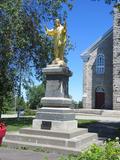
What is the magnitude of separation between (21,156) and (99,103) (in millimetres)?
37221

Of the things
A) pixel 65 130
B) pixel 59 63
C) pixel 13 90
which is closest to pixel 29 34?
pixel 13 90

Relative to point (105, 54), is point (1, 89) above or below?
below

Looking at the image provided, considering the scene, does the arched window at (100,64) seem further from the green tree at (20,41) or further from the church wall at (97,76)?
the green tree at (20,41)

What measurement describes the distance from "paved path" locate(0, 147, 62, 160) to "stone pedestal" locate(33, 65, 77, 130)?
2250mm

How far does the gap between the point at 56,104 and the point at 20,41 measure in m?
11.3

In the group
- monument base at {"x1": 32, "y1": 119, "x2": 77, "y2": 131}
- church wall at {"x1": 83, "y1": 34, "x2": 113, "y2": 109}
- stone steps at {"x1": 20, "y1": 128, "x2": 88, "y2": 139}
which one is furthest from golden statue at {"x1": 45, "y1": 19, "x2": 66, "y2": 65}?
church wall at {"x1": 83, "y1": 34, "x2": 113, "y2": 109}

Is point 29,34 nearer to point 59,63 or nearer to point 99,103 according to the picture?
point 59,63

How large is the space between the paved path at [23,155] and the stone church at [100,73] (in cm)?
3482

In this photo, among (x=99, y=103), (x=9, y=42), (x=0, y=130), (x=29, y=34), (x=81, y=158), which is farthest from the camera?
(x=99, y=103)

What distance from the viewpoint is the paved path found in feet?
37.8

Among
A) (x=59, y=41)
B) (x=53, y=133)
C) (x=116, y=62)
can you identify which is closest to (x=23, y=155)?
(x=53, y=133)

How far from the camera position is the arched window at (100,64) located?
49000mm

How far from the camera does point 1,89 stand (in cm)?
2762

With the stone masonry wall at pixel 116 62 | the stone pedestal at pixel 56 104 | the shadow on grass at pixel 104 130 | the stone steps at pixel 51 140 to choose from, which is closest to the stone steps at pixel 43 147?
the stone steps at pixel 51 140
